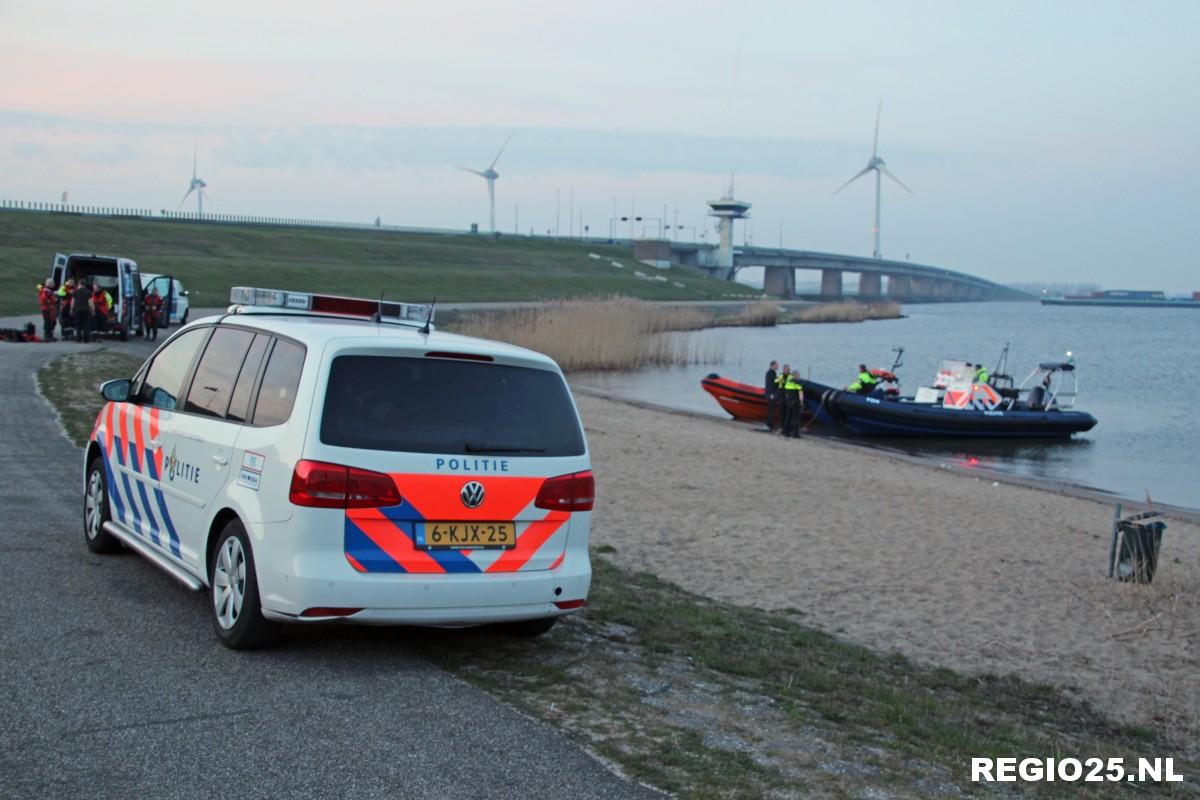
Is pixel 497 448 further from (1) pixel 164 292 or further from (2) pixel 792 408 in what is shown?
(1) pixel 164 292

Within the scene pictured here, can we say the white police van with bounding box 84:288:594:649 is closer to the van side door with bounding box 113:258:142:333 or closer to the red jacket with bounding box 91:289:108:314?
the red jacket with bounding box 91:289:108:314

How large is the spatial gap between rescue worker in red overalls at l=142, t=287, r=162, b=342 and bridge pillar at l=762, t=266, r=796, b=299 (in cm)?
12646

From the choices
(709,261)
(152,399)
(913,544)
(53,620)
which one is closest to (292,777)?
(53,620)

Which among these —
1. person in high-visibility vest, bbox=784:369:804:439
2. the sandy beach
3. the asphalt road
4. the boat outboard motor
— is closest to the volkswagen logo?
the asphalt road

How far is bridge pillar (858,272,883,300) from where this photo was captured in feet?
569

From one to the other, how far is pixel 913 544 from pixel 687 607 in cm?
532

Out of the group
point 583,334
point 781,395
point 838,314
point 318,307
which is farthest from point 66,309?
point 838,314

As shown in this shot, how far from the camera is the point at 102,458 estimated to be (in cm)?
836

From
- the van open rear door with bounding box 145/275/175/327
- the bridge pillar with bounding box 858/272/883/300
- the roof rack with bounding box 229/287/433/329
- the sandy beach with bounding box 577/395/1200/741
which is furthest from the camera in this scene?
the bridge pillar with bounding box 858/272/883/300

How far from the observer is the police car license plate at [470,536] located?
19.7ft

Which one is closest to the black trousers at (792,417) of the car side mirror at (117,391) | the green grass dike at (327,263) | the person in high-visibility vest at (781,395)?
the person in high-visibility vest at (781,395)

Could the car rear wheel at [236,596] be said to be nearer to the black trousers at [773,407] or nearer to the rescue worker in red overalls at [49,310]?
the black trousers at [773,407]

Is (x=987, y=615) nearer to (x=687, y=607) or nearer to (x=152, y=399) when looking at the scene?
(x=687, y=607)

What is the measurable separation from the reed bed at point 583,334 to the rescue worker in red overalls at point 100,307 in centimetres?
1232
